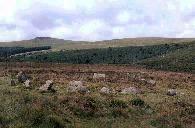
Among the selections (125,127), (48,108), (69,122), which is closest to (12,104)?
(48,108)

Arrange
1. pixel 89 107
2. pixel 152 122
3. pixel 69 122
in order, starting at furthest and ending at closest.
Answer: pixel 89 107 < pixel 152 122 < pixel 69 122

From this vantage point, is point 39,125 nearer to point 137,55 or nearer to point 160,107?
point 160,107

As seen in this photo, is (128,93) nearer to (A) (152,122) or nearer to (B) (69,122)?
(A) (152,122)

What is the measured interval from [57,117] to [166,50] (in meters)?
160

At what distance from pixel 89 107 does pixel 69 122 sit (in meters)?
3.68

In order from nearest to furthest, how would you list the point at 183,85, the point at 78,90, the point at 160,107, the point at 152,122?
the point at 152,122 < the point at 160,107 < the point at 78,90 < the point at 183,85

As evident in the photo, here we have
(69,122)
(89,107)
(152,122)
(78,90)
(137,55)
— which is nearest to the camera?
(69,122)

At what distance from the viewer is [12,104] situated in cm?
2139

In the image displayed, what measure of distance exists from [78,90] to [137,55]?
14242 cm

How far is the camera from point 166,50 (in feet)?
579

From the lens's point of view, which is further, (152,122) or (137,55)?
(137,55)

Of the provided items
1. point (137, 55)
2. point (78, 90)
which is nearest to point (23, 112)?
point (78, 90)

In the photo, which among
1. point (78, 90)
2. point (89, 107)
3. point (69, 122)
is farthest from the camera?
point (78, 90)

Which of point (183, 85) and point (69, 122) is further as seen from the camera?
point (183, 85)
